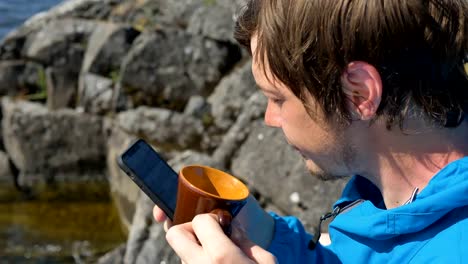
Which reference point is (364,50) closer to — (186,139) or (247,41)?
(247,41)

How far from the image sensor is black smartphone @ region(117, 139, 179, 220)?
2240 millimetres

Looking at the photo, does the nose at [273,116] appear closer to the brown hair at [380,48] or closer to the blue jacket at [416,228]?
the brown hair at [380,48]

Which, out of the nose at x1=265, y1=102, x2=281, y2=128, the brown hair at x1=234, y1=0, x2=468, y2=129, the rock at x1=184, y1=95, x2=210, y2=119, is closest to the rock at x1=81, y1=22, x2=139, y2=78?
the rock at x1=184, y1=95, x2=210, y2=119

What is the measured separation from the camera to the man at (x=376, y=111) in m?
1.76

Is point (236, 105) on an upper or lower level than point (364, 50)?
lower

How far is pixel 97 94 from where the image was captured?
6918mm

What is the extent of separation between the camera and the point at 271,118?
2.09 meters

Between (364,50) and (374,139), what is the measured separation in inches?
10.2

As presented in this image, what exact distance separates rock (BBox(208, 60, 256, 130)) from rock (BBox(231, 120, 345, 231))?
865 mm

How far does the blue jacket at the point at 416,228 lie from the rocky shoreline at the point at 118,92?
9.86ft

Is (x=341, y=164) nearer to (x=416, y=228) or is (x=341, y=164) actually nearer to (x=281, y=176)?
(x=416, y=228)

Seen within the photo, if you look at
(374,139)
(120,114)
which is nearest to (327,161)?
(374,139)

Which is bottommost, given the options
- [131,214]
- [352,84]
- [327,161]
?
[131,214]

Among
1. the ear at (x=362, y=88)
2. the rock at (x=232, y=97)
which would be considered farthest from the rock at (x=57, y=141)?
the ear at (x=362, y=88)
